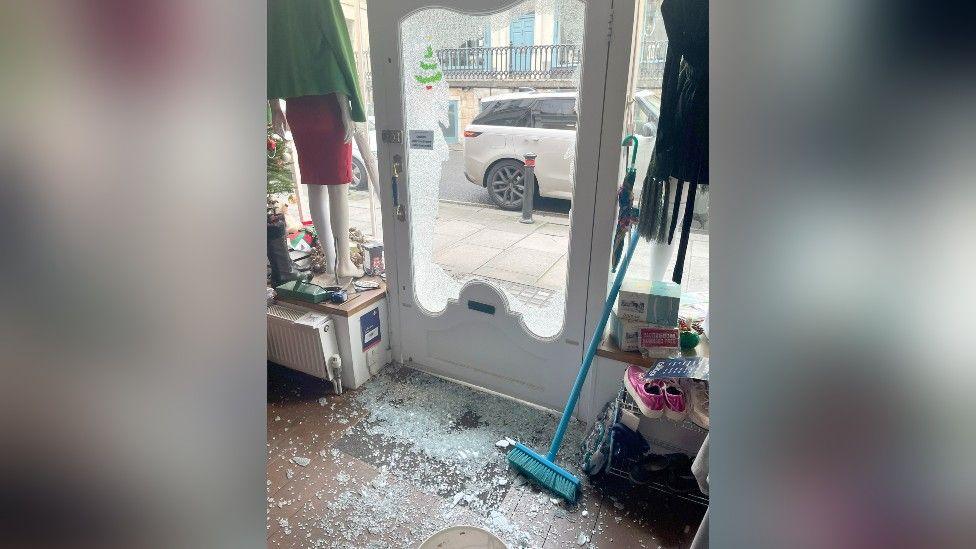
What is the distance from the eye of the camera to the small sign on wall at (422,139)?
7.49 ft

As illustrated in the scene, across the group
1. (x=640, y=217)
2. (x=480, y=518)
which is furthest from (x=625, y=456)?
(x=640, y=217)

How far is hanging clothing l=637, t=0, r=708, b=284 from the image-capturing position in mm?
1509

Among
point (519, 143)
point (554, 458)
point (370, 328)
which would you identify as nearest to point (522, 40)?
point (519, 143)

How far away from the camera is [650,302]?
1.89 m

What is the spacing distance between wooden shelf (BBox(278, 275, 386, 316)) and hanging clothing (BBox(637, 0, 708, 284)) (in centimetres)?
148

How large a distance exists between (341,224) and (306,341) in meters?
0.62

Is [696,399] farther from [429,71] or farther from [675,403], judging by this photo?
[429,71]

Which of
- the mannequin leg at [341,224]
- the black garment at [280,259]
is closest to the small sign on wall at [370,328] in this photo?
the mannequin leg at [341,224]

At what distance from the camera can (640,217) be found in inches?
72.6

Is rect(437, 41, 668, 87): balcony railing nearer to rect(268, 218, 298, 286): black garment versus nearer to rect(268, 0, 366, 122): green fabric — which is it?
rect(268, 0, 366, 122): green fabric

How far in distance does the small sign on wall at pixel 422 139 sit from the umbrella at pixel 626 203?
0.89 meters
